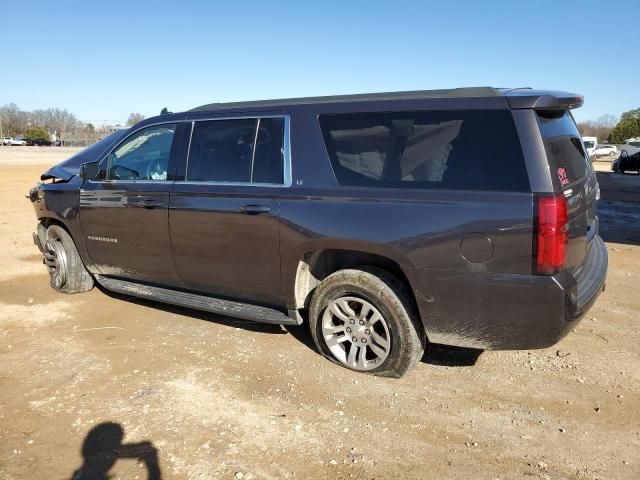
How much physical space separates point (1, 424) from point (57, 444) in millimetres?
503

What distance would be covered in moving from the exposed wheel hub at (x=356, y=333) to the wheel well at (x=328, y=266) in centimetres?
25

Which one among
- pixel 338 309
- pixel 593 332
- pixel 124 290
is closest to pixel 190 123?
pixel 124 290

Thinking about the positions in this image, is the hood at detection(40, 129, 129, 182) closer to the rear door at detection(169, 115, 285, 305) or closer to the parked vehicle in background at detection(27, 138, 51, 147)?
the rear door at detection(169, 115, 285, 305)

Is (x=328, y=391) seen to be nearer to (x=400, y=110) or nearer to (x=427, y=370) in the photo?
(x=427, y=370)

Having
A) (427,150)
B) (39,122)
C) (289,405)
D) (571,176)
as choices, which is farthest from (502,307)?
(39,122)

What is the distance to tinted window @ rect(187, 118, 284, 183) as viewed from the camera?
405cm

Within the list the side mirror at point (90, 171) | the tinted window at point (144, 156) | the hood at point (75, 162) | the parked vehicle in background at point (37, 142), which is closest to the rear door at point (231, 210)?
the tinted window at point (144, 156)

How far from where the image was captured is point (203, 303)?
4500 millimetres

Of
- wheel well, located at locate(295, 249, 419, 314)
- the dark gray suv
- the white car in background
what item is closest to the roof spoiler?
the dark gray suv

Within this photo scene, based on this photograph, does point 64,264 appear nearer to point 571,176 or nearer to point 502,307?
point 502,307

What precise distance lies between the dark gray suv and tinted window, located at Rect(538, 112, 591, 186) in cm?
2

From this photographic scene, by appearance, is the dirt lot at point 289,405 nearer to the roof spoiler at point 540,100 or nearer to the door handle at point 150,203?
the door handle at point 150,203

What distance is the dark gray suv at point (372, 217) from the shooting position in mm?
3121

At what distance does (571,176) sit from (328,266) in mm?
1780
